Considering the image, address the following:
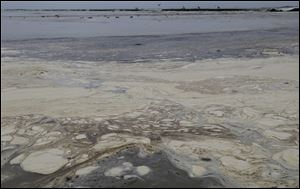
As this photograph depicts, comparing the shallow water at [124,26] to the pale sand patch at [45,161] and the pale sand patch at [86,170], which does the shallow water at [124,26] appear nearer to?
the pale sand patch at [45,161]

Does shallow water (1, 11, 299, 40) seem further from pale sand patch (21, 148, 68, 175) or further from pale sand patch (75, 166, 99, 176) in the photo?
pale sand patch (75, 166, 99, 176)

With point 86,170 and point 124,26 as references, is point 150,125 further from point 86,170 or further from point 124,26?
point 124,26

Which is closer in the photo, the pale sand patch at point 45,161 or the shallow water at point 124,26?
the pale sand patch at point 45,161

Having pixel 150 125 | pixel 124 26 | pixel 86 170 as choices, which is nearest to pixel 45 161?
pixel 86 170

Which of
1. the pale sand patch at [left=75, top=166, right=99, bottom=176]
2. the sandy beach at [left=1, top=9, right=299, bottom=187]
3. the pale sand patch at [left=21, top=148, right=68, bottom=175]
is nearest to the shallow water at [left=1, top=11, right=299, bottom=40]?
the sandy beach at [left=1, top=9, right=299, bottom=187]

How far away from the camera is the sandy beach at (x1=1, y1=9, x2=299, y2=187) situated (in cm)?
441

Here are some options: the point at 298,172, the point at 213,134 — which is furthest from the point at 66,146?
the point at 298,172


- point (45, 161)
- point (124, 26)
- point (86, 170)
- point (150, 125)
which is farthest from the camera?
point (124, 26)

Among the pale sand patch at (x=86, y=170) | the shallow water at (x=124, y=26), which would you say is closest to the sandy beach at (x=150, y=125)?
the pale sand patch at (x=86, y=170)

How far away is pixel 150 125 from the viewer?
6.18 m

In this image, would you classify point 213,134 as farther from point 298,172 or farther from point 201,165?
point 298,172

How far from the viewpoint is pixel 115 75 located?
10336 mm

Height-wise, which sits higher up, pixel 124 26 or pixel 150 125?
pixel 124 26

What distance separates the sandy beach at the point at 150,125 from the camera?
441cm
